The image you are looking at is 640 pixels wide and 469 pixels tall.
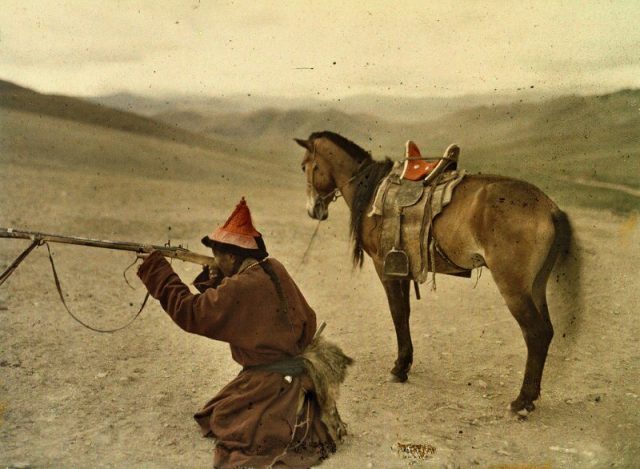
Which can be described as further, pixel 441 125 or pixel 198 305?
pixel 441 125

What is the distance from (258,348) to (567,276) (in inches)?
77.8

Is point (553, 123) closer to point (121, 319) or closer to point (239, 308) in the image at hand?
point (239, 308)

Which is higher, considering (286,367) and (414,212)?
(414,212)

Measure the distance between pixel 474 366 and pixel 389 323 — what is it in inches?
34.3

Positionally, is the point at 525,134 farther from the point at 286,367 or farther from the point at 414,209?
the point at 286,367

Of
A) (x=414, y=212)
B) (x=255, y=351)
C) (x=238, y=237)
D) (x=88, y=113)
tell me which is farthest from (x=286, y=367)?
(x=88, y=113)

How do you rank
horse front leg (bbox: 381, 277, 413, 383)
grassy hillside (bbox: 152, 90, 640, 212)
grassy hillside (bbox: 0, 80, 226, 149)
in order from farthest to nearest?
grassy hillside (bbox: 0, 80, 226, 149)
horse front leg (bbox: 381, 277, 413, 383)
grassy hillside (bbox: 152, 90, 640, 212)

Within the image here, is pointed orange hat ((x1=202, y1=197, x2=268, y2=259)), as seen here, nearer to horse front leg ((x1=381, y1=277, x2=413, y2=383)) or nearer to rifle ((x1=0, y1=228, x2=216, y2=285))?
rifle ((x1=0, y1=228, x2=216, y2=285))

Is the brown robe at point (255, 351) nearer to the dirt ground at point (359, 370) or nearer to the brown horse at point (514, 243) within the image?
the dirt ground at point (359, 370)

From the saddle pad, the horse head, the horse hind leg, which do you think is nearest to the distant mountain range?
the horse head

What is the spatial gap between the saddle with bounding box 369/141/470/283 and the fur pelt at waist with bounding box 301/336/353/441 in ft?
2.97

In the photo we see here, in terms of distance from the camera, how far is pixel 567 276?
421cm

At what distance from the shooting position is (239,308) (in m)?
3.57

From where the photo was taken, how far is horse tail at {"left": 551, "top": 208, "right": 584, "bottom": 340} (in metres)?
4.12
